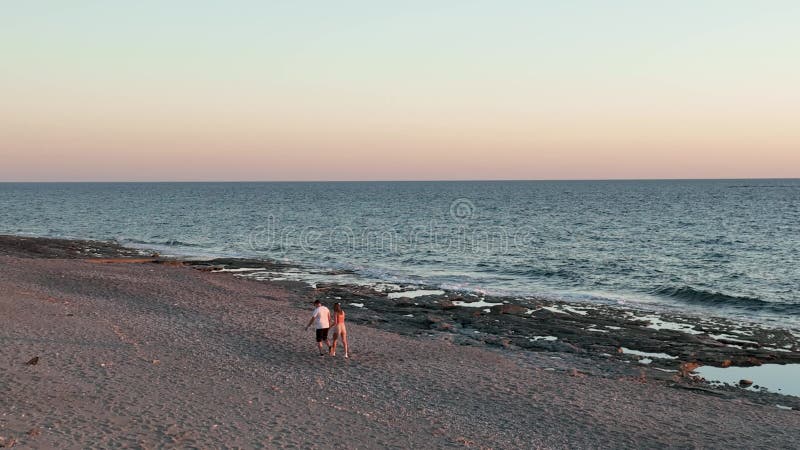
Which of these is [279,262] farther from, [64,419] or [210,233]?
[64,419]

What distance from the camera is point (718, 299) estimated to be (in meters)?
34.9

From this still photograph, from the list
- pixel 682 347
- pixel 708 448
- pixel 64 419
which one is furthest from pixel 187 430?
pixel 682 347

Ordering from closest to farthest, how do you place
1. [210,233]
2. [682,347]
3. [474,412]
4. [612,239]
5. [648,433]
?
[648,433], [474,412], [682,347], [612,239], [210,233]

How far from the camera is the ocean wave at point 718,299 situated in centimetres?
3278

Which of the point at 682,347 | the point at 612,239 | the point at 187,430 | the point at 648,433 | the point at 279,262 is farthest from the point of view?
the point at 612,239

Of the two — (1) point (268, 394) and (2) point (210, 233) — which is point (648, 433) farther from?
(2) point (210, 233)

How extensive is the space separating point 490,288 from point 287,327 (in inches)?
667

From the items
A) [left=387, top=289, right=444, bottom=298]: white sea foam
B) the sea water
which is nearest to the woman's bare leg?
[left=387, top=289, right=444, bottom=298]: white sea foam

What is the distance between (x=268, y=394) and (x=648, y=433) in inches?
350

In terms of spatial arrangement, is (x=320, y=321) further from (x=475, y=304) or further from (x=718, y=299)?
(x=718, y=299)

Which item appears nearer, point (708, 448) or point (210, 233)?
point (708, 448)

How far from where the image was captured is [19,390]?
15461 mm

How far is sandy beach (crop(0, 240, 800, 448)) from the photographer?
13992 millimetres

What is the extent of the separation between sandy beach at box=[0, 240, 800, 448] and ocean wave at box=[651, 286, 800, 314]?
15046 millimetres
